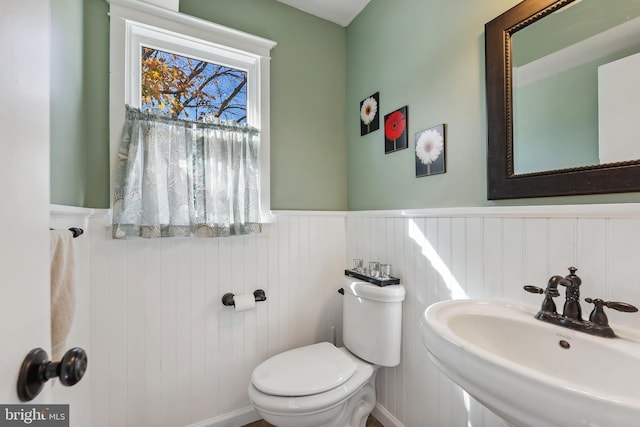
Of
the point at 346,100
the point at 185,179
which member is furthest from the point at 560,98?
the point at 185,179

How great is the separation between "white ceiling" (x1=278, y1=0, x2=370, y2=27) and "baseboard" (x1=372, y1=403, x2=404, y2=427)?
8.03 ft

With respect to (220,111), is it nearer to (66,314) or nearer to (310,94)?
(310,94)

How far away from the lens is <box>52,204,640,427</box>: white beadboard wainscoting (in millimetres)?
930

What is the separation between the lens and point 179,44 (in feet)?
5.10

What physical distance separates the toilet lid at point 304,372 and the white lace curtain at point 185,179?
0.70m

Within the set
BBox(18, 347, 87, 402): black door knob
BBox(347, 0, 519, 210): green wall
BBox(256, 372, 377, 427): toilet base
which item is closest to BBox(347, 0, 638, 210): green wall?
BBox(347, 0, 519, 210): green wall

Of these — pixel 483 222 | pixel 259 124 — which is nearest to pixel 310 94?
pixel 259 124

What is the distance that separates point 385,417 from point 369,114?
1781mm

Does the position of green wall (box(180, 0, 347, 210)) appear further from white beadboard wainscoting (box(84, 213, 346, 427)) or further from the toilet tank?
the toilet tank

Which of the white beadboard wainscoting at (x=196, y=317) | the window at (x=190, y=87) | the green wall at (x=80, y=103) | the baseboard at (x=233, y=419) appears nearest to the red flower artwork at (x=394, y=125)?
the white beadboard wainscoting at (x=196, y=317)

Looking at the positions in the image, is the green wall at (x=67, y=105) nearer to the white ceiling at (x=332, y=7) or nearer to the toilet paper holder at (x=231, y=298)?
the toilet paper holder at (x=231, y=298)

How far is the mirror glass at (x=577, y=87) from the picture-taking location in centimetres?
81

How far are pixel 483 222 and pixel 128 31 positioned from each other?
1898mm
